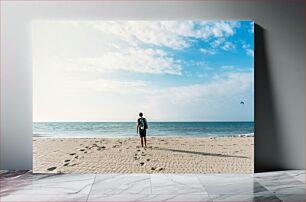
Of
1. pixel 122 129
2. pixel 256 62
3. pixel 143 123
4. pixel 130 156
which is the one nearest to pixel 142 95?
pixel 143 123

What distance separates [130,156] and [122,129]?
0.37m

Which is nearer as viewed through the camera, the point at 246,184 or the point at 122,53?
the point at 246,184

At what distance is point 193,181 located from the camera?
4.80 meters

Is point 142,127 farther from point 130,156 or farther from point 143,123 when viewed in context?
point 130,156

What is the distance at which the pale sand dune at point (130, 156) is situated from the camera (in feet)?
17.3

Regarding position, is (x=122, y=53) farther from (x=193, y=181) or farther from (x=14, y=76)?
(x=193, y=181)

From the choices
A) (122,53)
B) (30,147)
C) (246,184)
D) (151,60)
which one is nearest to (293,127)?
(246,184)

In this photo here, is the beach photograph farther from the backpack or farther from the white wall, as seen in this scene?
the white wall

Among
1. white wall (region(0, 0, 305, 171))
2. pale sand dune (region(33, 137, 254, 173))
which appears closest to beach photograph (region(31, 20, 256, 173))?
pale sand dune (region(33, 137, 254, 173))

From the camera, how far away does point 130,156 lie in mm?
5301

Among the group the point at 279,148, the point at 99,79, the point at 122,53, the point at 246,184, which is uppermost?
the point at 122,53

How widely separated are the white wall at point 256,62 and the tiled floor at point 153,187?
36 centimetres

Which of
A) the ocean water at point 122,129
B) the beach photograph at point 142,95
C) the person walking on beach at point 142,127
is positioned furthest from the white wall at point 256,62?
the person walking on beach at point 142,127

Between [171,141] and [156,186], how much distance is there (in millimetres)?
865
